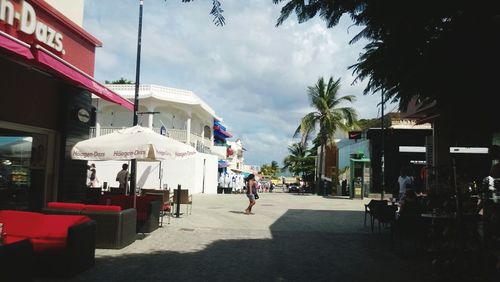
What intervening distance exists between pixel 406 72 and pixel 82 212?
622 cm

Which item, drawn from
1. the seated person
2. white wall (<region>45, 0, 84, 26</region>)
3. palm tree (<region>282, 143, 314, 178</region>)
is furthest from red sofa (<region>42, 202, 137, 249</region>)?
palm tree (<region>282, 143, 314, 178</region>)

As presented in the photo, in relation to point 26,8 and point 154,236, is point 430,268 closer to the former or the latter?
point 154,236

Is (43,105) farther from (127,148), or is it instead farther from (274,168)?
(274,168)

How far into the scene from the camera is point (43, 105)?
10.1 m

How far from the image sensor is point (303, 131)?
119 feet

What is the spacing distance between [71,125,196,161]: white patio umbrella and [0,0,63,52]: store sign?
7.50ft

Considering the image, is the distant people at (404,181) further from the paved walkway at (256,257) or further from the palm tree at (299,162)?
the palm tree at (299,162)

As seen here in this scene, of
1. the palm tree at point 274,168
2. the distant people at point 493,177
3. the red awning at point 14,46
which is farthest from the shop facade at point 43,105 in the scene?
the palm tree at point 274,168

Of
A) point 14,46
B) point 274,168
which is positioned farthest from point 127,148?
point 274,168

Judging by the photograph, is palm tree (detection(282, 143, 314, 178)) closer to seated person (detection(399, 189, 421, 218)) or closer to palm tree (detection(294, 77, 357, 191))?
palm tree (detection(294, 77, 357, 191))

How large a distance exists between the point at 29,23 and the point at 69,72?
4.47 ft

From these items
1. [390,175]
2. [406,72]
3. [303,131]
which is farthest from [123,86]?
[406,72]

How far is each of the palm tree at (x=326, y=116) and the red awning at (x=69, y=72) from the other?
27.0 meters

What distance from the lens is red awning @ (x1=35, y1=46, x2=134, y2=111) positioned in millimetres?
7380
